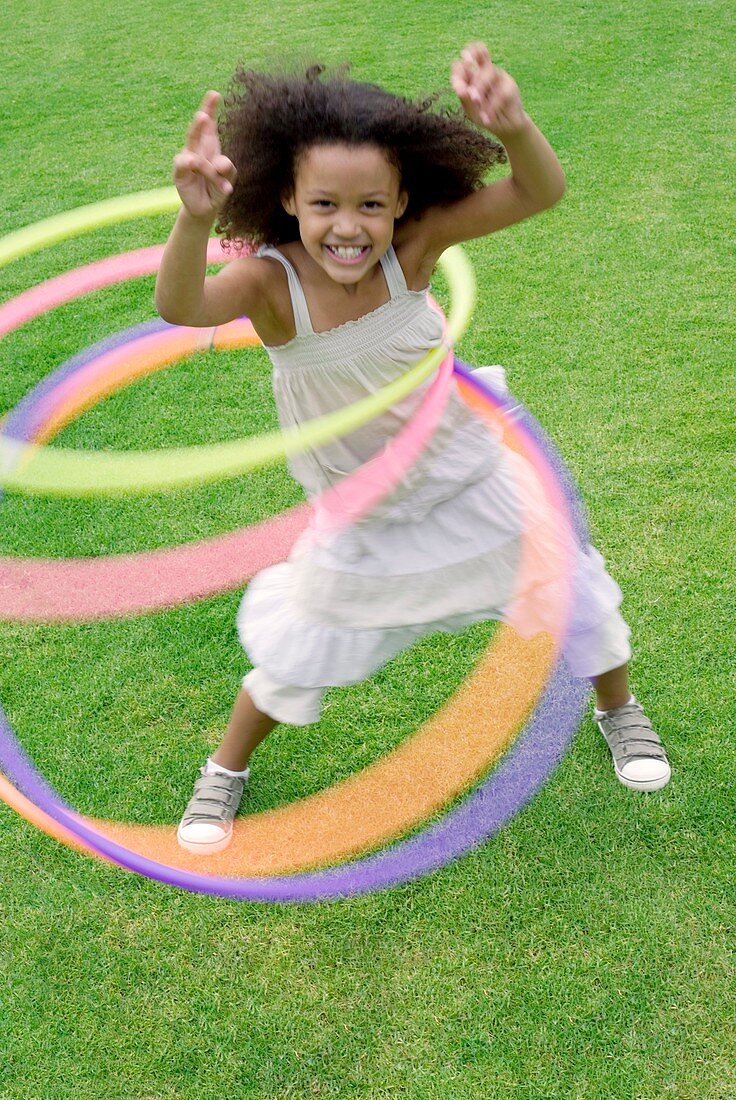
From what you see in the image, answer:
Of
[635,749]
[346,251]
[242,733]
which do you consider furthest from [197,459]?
[635,749]

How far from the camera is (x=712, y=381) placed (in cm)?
394

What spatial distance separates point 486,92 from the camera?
5.77 feet

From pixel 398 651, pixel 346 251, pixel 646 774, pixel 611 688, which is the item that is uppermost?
pixel 346 251

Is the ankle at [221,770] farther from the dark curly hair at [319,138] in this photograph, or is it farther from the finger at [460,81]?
the finger at [460,81]

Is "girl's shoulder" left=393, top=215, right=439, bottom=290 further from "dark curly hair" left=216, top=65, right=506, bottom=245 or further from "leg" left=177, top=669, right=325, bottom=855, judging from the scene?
"leg" left=177, top=669, right=325, bottom=855

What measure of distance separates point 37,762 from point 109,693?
28cm

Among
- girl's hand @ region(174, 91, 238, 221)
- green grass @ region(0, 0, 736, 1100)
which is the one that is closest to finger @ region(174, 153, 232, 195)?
girl's hand @ region(174, 91, 238, 221)

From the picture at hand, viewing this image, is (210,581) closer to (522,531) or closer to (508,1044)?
(522,531)

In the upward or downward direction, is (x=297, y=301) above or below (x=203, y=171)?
below

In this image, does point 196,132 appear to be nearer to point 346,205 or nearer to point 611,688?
point 346,205

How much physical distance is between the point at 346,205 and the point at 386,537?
65 centimetres

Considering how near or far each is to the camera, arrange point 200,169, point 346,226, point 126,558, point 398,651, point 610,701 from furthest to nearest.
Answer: point 126,558 → point 610,701 → point 398,651 → point 346,226 → point 200,169

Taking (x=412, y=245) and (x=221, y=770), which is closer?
(x=412, y=245)

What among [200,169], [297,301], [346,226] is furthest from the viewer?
[297,301]
